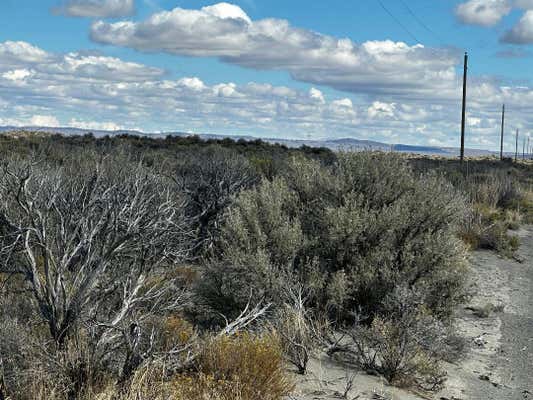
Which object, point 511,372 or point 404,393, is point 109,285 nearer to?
point 404,393

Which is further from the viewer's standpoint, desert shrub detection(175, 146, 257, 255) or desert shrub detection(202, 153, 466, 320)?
desert shrub detection(175, 146, 257, 255)

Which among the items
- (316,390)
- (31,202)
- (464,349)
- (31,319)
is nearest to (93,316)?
(31,319)

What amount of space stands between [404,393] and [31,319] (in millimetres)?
4102

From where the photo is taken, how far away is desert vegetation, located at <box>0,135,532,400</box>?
6.30 meters

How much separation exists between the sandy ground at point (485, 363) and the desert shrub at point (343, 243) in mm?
996

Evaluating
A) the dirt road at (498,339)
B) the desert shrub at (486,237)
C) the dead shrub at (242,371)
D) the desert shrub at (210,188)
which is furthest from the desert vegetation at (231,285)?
the desert shrub at (486,237)

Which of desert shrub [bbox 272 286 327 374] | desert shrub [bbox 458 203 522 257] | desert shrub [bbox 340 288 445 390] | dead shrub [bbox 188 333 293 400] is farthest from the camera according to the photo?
desert shrub [bbox 458 203 522 257]

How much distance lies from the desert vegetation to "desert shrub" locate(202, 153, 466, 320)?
23 mm

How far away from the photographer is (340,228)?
33.6 feet

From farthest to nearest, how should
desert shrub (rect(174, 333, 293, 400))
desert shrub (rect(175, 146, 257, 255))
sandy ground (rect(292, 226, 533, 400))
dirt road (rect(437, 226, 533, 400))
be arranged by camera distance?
desert shrub (rect(175, 146, 257, 255)) < dirt road (rect(437, 226, 533, 400)) < sandy ground (rect(292, 226, 533, 400)) < desert shrub (rect(174, 333, 293, 400))

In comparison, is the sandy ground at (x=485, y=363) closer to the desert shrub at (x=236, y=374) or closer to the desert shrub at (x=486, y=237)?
the desert shrub at (x=236, y=374)

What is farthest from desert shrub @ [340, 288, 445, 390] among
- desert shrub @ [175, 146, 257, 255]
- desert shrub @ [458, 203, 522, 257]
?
desert shrub @ [458, 203, 522, 257]

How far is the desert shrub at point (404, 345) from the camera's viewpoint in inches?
316

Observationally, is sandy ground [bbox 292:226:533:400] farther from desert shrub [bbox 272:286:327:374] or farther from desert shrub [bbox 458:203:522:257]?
desert shrub [bbox 458:203:522:257]
